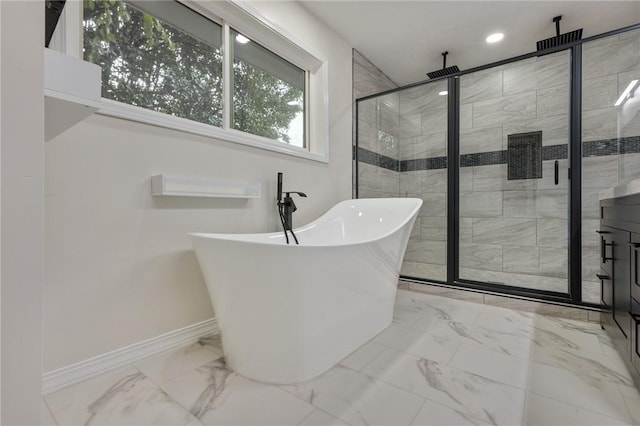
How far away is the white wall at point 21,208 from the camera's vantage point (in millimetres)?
Answer: 415

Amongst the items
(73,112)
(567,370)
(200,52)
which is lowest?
(567,370)

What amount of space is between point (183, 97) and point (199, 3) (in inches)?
23.1

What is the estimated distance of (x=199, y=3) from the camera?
1.74m

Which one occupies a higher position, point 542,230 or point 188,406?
point 542,230

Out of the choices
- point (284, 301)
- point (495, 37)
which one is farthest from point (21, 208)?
point (495, 37)

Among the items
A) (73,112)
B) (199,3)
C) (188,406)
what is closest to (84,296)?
(188,406)

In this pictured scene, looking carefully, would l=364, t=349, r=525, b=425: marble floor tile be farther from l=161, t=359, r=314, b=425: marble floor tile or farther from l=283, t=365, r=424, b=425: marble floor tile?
l=161, t=359, r=314, b=425: marble floor tile

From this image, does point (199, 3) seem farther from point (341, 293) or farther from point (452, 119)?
point (452, 119)

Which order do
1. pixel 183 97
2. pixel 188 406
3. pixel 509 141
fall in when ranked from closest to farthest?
pixel 188 406
pixel 183 97
pixel 509 141

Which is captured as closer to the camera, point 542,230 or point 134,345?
point 134,345

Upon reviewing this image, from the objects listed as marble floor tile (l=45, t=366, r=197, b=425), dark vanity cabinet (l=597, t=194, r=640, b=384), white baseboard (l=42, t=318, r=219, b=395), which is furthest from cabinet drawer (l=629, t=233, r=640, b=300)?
white baseboard (l=42, t=318, r=219, b=395)

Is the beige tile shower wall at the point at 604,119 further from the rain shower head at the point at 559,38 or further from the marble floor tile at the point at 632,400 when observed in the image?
the marble floor tile at the point at 632,400

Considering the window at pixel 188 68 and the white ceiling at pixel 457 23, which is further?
the white ceiling at pixel 457 23

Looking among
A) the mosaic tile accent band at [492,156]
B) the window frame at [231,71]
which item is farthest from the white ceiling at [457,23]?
the mosaic tile accent band at [492,156]
